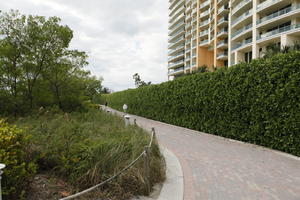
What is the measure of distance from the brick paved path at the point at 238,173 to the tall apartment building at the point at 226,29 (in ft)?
30.1

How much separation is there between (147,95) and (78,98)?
706 centimetres

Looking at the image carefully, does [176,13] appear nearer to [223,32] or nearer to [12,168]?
[223,32]

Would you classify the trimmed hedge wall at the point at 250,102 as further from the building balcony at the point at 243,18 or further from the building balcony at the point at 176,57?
the building balcony at the point at 176,57

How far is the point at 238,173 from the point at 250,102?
3.74m

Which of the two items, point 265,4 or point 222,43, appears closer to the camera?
point 265,4

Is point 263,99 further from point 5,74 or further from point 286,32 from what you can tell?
point 286,32

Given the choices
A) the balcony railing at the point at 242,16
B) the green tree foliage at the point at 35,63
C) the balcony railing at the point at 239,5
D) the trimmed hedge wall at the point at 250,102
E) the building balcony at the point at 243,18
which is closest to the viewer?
the trimmed hedge wall at the point at 250,102

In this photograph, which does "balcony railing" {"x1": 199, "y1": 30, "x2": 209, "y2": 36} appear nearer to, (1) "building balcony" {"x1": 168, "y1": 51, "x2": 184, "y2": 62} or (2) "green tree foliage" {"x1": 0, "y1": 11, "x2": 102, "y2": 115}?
(1) "building balcony" {"x1": 168, "y1": 51, "x2": 184, "y2": 62}

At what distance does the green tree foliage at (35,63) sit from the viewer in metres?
8.80

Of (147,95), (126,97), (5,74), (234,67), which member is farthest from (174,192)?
(126,97)

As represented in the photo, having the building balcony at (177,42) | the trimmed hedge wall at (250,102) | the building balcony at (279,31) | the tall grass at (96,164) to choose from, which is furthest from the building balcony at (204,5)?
the tall grass at (96,164)

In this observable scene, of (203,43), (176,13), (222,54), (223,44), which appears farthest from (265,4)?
(176,13)

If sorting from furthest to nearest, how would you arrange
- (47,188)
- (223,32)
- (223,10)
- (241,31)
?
(223,32)
(223,10)
(241,31)
(47,188)

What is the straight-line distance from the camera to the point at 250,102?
6754 millimetres
